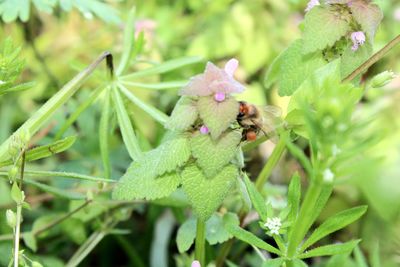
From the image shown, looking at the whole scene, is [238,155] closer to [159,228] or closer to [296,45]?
[296,45]

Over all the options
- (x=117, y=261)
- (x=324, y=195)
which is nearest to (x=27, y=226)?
(x=117, y=261)

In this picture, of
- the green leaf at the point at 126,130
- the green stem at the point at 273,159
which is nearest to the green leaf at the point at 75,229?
the green leaf at the point at 126,130

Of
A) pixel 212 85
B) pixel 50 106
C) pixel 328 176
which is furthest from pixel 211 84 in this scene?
pixel 50 106

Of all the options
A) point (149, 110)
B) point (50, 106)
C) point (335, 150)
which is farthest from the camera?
point (149, 110)

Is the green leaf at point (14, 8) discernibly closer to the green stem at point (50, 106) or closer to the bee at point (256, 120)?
the green stem at point (50, 106)

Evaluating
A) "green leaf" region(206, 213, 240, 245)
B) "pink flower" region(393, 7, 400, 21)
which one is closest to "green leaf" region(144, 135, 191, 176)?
"green leaf" region(206, 213, 240, 245)

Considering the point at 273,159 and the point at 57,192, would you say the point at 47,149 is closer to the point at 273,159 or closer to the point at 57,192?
the point at 57,192
